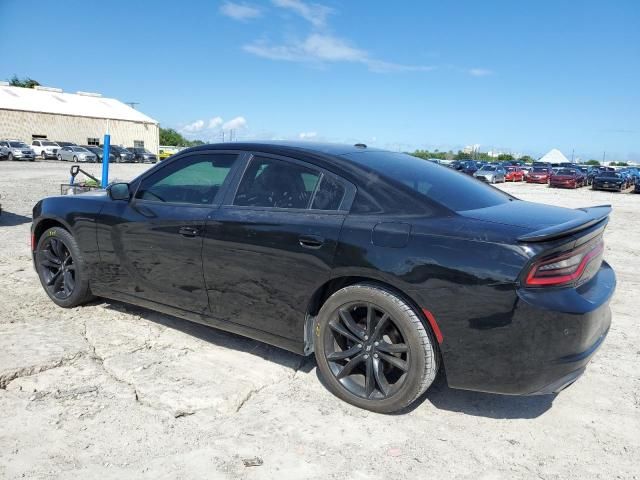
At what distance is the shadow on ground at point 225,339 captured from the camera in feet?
12.1

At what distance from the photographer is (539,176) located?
41.3 m

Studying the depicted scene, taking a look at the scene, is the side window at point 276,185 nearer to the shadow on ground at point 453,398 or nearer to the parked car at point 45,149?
the shadow on ground at point 453,398

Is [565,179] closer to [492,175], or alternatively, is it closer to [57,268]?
[492,175]

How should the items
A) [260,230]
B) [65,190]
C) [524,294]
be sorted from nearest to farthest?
[524,294] → [260,230] → [65,190]

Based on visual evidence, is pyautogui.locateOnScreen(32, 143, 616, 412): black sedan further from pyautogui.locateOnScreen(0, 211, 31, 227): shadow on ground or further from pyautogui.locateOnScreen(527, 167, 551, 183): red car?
pyautogui.locateOnScreen(527, 167, 551, 183): red car

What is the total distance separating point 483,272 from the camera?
2.56m

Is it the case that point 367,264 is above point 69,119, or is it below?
below

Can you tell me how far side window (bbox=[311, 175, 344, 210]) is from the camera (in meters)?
3.12

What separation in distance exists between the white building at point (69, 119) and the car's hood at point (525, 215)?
177 ft

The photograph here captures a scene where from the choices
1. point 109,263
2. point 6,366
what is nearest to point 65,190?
point 109,263

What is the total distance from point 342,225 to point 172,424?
143cm

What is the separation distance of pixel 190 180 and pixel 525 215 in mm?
2346

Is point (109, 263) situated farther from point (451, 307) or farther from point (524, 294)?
point (524, 294)

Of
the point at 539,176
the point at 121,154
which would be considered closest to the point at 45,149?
the point at 121,154
